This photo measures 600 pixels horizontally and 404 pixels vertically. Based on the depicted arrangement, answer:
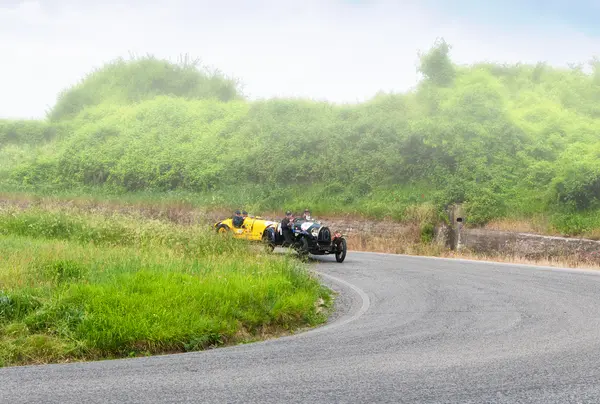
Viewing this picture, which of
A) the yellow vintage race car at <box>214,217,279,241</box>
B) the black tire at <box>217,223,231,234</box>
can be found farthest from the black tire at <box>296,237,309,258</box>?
the black tire at <box>217,223,231,234</box>

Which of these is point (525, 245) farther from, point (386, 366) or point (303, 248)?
point (386, 366)

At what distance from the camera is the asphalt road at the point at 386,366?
5836mm

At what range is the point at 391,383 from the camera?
6.24 metres

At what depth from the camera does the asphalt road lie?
5.84 m

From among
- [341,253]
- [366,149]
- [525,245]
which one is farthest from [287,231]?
[366,149]

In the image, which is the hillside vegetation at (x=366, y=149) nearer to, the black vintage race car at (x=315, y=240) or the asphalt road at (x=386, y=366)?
the black vintage race car at (x=315, y=240)

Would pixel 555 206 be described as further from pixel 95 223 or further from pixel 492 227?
pixel 95 223

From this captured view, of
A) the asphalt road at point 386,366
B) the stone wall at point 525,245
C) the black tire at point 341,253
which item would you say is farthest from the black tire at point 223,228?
the stone wall at point 525,245

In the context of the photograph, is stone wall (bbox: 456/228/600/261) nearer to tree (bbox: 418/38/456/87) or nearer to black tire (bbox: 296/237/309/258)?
black tire (bbox: 296/237/309/258)

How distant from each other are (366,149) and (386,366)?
33259 millimetres

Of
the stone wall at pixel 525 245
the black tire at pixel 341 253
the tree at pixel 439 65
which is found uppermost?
the tree at pixel 439 65

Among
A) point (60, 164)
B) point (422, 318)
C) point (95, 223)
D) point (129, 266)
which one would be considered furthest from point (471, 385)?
point (60, 164)

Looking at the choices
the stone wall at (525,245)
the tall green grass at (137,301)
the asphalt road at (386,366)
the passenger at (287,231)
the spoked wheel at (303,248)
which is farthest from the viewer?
the stone wall at (525,245)

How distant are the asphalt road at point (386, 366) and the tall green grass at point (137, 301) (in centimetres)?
68
